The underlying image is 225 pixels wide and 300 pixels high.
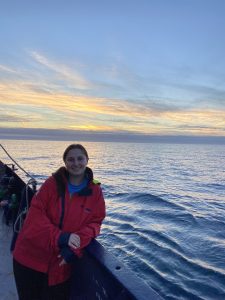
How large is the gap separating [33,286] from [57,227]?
0.75 meters

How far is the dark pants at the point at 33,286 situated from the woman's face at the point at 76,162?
1.07 metres

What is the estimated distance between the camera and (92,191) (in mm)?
3104

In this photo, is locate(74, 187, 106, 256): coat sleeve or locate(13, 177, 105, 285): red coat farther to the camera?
locate(74, 187, 106, 256): coat sleeve

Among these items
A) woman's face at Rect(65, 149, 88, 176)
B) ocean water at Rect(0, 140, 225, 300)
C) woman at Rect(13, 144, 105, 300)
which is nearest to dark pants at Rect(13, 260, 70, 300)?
woman at Rect(13, 144, 105, 300)

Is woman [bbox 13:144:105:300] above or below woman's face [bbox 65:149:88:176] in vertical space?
below

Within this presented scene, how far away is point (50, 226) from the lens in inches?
115

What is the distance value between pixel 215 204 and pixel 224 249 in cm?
837

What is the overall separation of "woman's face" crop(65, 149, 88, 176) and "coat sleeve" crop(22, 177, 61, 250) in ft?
0.74

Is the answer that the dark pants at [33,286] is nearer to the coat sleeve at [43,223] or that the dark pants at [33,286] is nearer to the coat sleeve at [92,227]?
the coat sleeve at [43,223]

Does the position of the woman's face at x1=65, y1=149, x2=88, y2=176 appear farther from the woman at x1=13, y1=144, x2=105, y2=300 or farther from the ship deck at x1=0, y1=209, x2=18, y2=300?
the ship deck at x1=0, y1=209, x2=18, y2=300

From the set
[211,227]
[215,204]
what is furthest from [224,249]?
[215,204]

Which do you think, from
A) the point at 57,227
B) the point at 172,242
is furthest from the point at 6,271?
the point at 172,242

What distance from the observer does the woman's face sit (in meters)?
3.15

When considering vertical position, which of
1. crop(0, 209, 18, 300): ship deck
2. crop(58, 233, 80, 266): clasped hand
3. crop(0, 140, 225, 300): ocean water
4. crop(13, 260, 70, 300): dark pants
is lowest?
crop(0, 140, 225, 300): ocean water
